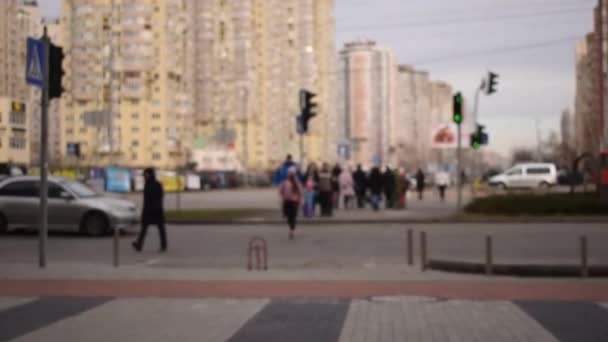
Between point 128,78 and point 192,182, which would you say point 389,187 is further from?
point 128,78

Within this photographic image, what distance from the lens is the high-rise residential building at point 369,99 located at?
576ft

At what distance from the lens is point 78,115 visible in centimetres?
10931

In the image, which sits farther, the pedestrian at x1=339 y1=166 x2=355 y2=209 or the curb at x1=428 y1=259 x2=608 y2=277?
the pedestrian at x1=339 y1=166 x2=355 y2=209

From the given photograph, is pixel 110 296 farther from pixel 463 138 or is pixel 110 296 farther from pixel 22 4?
pixel 22 4

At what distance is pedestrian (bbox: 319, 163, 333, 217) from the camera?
100 ft

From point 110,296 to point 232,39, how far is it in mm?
119802

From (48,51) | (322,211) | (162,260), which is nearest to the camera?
(48,51)

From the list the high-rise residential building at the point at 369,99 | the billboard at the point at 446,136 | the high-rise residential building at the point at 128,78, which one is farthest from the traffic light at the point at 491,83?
the high-rise residential building at the point at 369,99

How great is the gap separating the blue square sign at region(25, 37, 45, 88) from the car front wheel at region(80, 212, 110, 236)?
8.95 meters

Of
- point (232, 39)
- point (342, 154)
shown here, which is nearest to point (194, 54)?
point (232, 39)

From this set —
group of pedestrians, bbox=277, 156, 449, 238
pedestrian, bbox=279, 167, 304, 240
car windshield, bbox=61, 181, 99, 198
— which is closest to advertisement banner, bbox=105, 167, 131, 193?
group of pedestrians, bbox=277, 156, 449, 238

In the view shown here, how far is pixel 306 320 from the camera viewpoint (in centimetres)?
1001

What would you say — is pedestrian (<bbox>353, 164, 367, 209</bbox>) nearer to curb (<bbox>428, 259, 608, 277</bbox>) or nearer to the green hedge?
the green hedge

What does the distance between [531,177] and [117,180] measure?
29.5 meters
